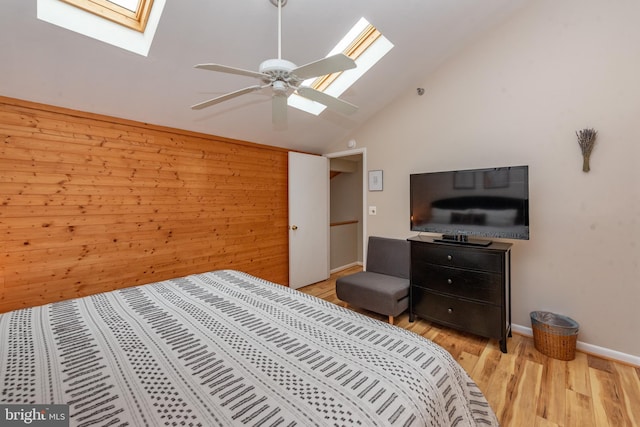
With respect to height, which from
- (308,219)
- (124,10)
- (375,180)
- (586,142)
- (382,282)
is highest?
(124,10)

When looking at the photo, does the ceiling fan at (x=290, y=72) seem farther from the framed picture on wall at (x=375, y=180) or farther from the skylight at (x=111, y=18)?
the framed picture on wall at (x=375, y=180)

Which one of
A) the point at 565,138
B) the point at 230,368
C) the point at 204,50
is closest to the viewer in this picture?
the point at 230,368

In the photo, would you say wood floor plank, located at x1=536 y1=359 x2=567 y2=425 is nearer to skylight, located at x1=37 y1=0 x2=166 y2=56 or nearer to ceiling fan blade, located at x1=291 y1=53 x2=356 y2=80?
ceiling fan blade, located at x1=291 y1=53 x2=356 y2=80

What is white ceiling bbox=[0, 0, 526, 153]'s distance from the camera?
1.80 meters

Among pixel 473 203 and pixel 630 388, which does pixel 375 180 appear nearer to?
pixel 473 203

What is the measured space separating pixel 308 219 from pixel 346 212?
1.92 meters

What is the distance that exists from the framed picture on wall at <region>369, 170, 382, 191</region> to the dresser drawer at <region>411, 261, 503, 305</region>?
1255 mm

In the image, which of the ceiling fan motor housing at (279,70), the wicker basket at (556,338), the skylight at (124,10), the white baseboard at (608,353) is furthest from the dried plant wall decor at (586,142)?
the skylight at (124,10)

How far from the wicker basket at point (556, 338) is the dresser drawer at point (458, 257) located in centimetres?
60

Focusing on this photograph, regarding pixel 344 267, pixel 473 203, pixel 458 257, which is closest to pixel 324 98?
pixel 473 203

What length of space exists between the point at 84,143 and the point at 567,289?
4429mm

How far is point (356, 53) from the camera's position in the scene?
285 centimetres

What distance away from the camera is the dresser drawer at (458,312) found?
234 centimetres

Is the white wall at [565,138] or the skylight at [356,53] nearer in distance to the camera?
the white wall at [565,138]
